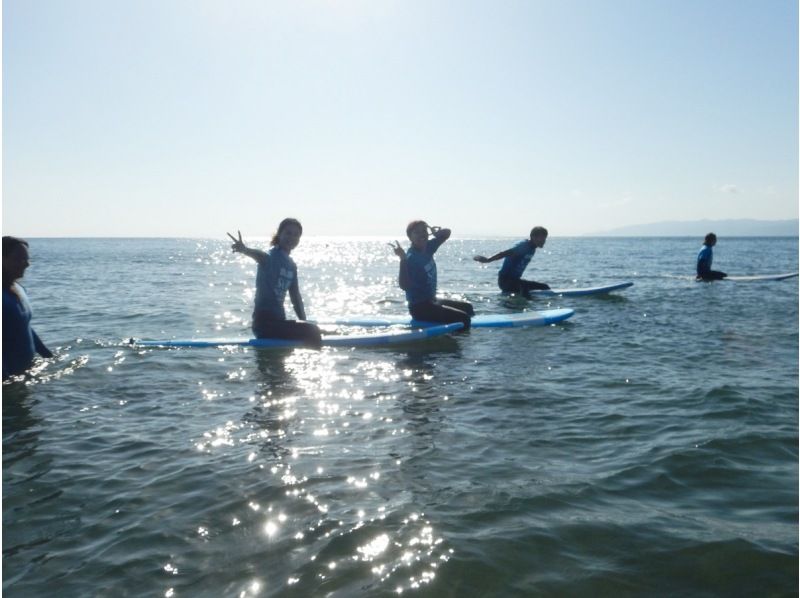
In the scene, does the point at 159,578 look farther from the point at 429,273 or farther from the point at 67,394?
the point at 429,273

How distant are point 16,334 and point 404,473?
Result: 643 cm

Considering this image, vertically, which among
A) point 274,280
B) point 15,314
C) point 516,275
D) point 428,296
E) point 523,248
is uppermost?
point 523,248

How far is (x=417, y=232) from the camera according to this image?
12.7 meters

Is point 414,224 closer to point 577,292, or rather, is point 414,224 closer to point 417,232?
point 417,232

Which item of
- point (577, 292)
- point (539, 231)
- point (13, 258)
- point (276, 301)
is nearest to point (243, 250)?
point (276, 301)

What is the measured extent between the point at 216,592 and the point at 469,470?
2597 millimetres

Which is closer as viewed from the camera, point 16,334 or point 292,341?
point 16,334

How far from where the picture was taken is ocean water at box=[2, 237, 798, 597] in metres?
4.06

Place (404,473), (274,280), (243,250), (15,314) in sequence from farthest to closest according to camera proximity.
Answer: (274,280)
(243,250)
(15,314)
(404,473)

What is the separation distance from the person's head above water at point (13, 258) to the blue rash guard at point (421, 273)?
710 cm

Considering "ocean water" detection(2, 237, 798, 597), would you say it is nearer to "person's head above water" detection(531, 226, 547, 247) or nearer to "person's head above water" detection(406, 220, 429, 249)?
"person's head above water" detection(406, 220, 429, 249)

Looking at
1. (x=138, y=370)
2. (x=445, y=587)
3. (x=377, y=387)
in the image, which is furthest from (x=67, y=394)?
(x=445, y=587)

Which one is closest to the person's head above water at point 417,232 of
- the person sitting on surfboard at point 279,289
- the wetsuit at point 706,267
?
the person sitting on surfboard at point 279,289

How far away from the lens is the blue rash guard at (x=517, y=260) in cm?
1864
